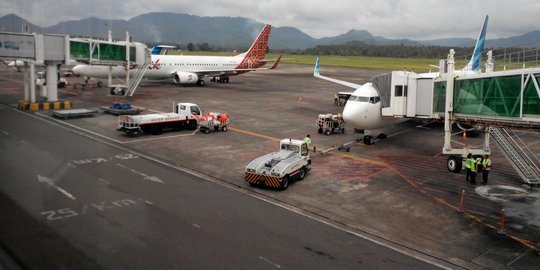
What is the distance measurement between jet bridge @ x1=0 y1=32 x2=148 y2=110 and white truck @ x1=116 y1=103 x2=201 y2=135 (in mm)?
10235

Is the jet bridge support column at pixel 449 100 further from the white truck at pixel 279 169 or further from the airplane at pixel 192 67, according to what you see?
the airplane at pixel 192 67

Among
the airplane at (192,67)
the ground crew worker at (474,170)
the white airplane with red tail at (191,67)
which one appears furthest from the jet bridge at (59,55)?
the ground crew worker at (474,170)

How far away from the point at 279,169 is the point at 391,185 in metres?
7.01

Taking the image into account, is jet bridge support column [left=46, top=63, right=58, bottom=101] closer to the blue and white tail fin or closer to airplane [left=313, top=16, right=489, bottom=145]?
airplane [left=313, top=16, right=489, bottom=145]

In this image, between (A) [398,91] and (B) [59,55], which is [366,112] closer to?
(A) [398,91]

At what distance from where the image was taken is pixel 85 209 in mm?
21578

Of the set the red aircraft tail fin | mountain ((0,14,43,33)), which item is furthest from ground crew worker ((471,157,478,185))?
the red aircraft tail fin

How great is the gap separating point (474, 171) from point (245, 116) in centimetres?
2992

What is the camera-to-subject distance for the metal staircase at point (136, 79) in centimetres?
6979

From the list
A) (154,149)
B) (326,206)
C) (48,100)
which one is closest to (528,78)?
(326,206)

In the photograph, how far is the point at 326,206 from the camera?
77.3 ft

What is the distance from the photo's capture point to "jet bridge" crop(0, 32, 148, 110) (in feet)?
167

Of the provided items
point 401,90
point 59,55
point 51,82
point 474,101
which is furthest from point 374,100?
point 51,82

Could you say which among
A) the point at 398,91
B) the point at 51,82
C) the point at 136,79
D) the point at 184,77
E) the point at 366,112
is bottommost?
the point at 366,112
